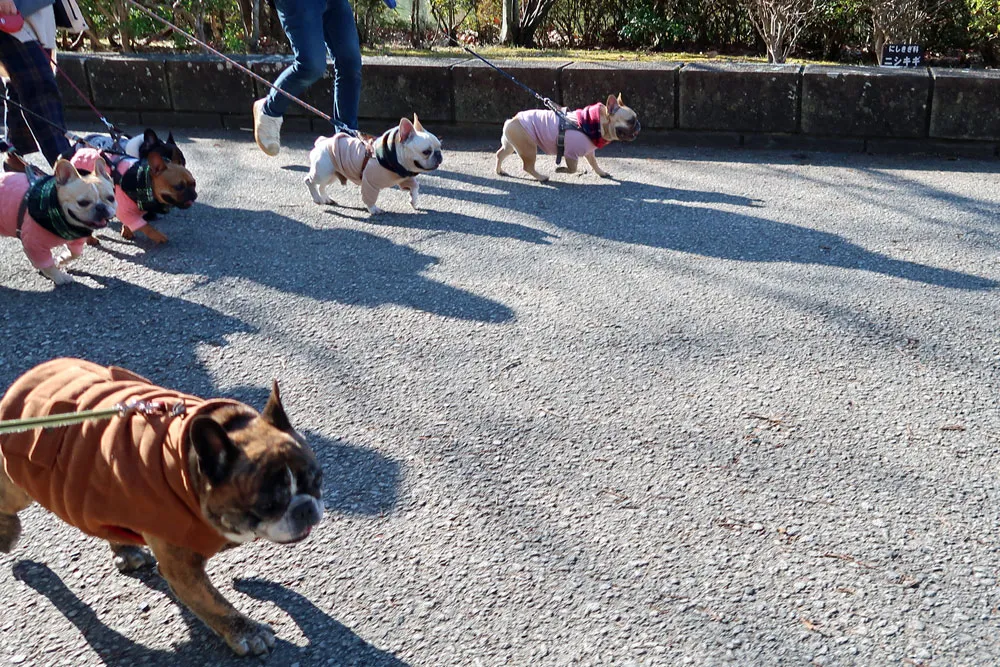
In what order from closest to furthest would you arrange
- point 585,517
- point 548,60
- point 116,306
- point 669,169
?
1. point 585,517
2. point 116,306
3. point 669,169
4. point 548,60

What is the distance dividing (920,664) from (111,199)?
14.4 feet

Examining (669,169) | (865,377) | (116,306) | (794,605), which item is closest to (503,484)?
(794,605)

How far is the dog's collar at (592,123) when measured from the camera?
6.85 metres

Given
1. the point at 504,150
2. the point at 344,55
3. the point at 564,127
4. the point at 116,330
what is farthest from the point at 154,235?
the point at 564,127

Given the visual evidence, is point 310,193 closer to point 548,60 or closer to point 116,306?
point 116,306

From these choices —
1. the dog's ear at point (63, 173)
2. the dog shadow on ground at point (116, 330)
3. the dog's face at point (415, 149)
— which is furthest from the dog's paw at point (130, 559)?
the dog's face at point (415, 149)

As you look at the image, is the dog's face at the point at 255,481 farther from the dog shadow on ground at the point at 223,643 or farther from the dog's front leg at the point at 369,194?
the dog's front leg at the point at 369,194

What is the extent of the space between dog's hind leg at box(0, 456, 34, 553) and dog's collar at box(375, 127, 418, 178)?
3.67 m

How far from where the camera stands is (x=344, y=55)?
7.21m

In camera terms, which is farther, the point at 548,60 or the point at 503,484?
the point at 548,60

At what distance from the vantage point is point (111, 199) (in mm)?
5047

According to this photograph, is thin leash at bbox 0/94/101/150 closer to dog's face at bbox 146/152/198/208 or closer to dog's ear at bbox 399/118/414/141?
dog's face at bbox 146/152/198/208

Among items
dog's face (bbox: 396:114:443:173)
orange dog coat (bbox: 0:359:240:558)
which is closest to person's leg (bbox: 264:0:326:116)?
dog's face (bbox: 396:114:443:173)

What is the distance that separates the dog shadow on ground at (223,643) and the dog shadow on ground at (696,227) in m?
3.57
